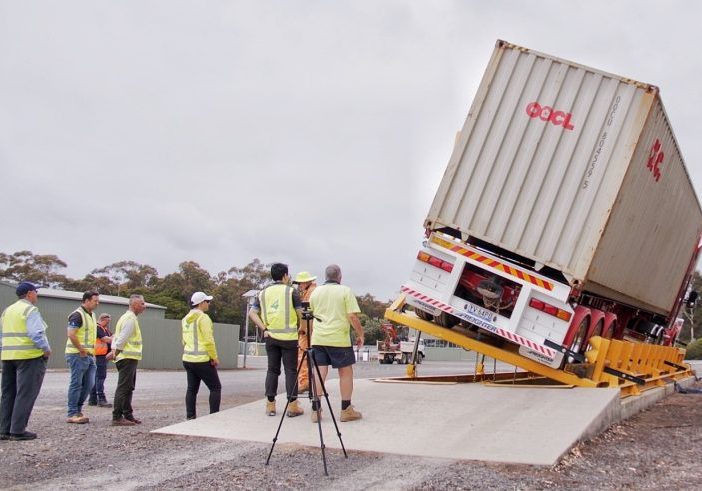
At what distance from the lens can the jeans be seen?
8219 mm

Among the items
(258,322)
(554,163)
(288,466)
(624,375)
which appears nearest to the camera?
(288,466)

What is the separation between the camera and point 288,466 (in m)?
5.51

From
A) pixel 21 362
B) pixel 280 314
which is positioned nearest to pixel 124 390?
pixel 21 362

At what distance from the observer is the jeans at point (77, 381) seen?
27.0 ft

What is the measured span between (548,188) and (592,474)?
423 centimetres

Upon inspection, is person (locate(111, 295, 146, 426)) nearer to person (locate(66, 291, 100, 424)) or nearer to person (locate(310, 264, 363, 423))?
person (locate(66, 291, 100, 424))

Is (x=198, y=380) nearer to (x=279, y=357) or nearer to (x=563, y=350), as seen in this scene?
(x=279, y=357)

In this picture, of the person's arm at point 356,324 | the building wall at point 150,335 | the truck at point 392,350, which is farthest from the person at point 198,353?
the truck at point 392,350

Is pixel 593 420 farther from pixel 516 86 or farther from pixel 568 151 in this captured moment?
pixel 516 86

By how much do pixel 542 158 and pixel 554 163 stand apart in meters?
0.16

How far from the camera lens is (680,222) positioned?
12.8 metres

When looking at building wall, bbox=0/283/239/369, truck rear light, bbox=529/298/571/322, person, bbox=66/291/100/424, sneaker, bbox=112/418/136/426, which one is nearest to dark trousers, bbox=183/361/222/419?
sneaker, bbox=112/418/136/426

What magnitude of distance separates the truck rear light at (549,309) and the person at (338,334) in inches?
110

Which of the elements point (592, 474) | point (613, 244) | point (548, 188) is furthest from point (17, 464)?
point (613, 244)
